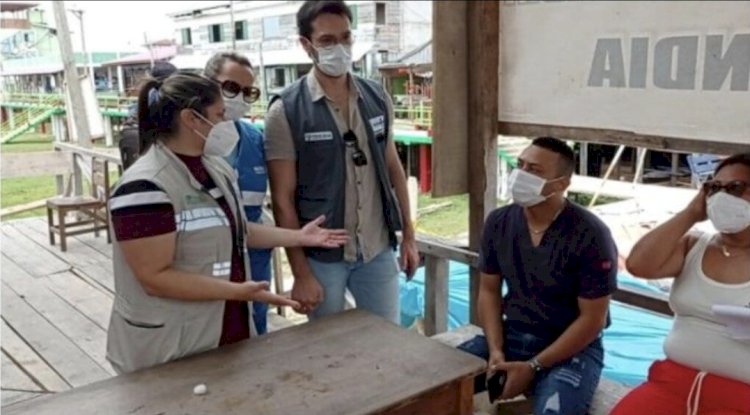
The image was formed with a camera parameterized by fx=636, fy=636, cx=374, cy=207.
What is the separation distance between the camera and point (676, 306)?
165cm

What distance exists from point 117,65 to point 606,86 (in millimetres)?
18018

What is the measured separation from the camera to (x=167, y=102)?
1.55m

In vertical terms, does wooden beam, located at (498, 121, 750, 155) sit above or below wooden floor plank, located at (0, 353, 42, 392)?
above

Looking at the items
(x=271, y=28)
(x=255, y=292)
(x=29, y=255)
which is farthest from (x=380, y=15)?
(x=255, y=292)

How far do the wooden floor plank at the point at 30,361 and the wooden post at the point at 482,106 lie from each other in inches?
72.7

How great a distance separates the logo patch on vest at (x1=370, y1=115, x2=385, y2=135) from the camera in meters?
2.06

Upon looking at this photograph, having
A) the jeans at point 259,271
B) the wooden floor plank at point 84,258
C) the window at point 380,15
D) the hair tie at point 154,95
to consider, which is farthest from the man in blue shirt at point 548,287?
the window at point 380,15

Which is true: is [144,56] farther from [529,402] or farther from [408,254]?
[529,402]

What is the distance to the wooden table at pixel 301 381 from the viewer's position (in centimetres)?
134

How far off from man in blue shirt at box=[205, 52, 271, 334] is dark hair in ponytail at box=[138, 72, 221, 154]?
1.32 feet

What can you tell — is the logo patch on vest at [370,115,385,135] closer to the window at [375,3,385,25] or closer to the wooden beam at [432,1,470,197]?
the wooden beam at [432,1,470,197]

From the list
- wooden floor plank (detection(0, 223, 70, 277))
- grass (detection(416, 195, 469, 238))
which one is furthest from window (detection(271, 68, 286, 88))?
wooden floor plank (detection(0, 223, 70, 277))

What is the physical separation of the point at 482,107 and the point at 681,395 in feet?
3.12

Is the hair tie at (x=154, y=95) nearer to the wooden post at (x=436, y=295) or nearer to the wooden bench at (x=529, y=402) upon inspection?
the wooden bench at (x=529, y=402)
